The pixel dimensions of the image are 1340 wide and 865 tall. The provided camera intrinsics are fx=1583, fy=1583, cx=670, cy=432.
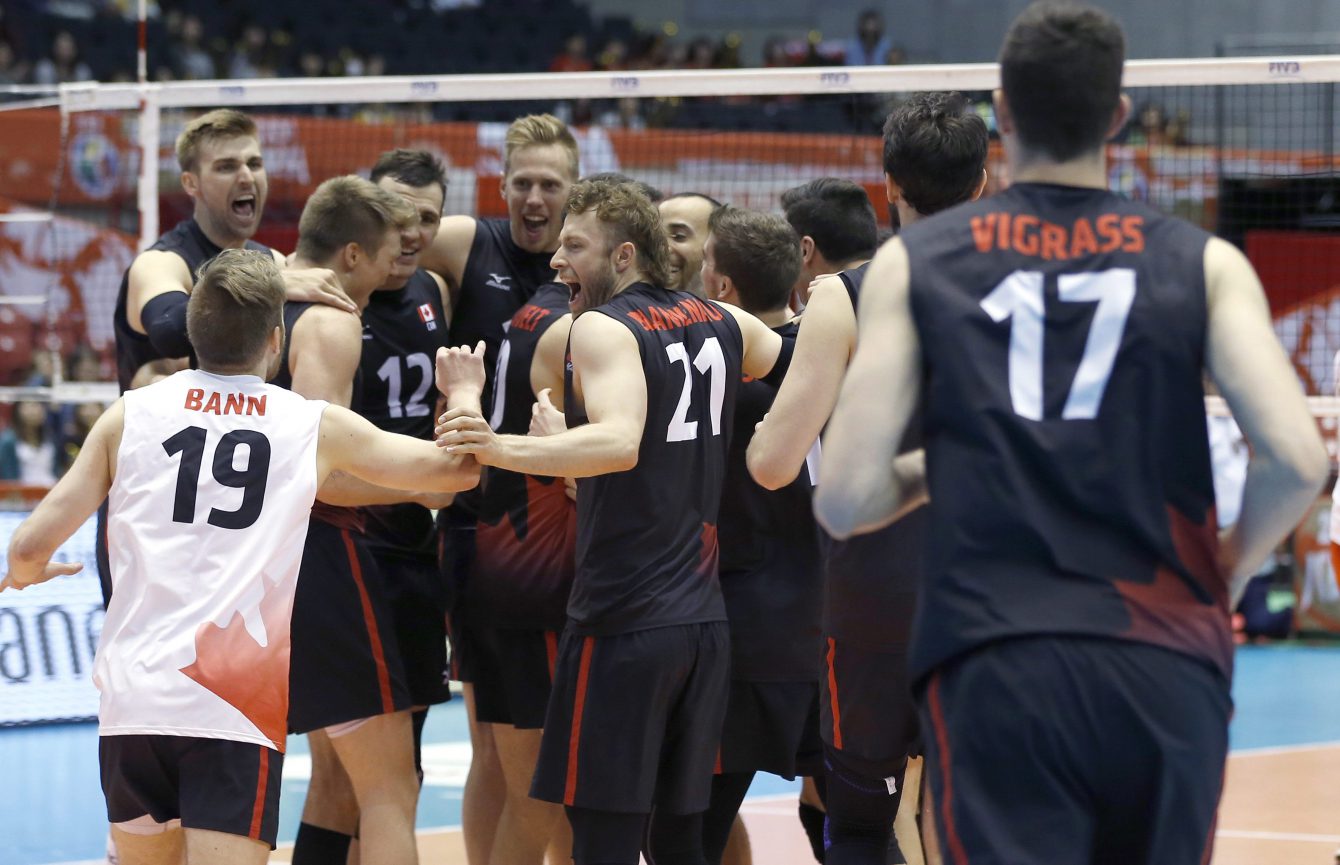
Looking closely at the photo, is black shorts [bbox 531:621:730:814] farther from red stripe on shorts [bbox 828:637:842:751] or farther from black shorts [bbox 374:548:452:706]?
black shorts [bbox 374:548:452:706]

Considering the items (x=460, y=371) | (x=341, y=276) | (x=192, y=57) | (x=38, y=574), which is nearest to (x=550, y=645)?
(x=460, y=371)

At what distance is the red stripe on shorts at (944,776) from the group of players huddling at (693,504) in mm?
10

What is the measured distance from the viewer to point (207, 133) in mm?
5902

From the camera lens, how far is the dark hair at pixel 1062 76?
276 cm

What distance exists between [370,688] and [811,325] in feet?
6.36

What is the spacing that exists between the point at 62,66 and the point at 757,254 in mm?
14770

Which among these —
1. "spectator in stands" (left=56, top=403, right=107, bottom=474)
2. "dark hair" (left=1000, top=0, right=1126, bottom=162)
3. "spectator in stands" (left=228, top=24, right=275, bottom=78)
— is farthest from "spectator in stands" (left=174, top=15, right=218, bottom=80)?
"dark hair" (left=1000, top=0, right=1126, bottom=162)

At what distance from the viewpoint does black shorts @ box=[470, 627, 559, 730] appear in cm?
538

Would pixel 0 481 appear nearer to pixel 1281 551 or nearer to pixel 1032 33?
pixel 1281 551

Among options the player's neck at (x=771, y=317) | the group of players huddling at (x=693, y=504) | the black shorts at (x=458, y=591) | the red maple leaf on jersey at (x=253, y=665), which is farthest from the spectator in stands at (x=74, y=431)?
the red maple leaf on jersey at (x=253, y=665)

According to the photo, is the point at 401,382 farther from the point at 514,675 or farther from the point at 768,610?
the point at 768,610

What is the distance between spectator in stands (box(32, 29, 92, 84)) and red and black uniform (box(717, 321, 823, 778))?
14.5m

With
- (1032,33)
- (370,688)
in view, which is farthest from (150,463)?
(1032,33)

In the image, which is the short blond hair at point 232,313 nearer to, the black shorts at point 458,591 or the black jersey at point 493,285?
the black shorts at point 458,591
